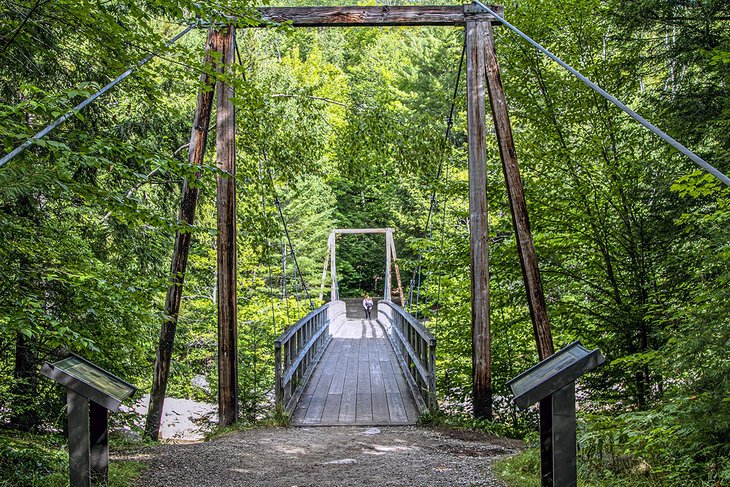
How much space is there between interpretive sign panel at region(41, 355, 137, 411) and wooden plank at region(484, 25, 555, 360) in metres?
4.12

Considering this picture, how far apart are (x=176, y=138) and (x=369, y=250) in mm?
25423

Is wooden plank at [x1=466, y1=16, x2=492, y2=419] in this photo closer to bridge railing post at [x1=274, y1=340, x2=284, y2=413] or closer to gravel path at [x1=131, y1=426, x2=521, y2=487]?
gravel path at [x1=131, y1=426, x2=521, y2=487]

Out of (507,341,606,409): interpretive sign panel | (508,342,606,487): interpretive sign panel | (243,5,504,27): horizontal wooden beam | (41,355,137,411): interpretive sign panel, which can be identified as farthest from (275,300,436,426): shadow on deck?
(507,341,606,409): interpretive sign panel

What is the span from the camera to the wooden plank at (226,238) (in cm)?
671

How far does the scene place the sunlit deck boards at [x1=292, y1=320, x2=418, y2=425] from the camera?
7.24 meters

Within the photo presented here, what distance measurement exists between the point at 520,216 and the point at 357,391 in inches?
137

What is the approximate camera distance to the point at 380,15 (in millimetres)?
6953

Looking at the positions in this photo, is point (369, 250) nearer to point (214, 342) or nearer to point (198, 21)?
point (214, 342)

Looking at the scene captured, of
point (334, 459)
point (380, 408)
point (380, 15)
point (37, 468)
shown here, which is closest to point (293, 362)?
point (380, 408)

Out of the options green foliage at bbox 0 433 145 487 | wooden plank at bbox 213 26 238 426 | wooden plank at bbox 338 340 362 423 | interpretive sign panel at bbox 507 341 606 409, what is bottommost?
green foliage at bbox 0 433 145 487

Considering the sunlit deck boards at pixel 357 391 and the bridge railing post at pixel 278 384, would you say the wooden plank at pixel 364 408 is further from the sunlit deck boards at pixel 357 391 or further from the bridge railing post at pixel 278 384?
the bridge railing post at pixel 278 384

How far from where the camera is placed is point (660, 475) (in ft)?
12.0

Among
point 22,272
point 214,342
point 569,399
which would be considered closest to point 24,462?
point 22,272

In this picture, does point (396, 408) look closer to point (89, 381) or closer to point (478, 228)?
point (478, 228)
